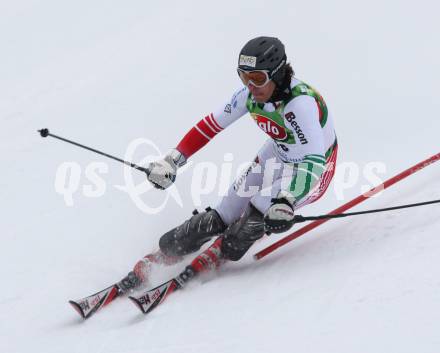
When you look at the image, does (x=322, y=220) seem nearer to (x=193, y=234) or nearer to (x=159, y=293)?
(x=193, y=234)

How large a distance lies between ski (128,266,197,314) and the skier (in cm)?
9

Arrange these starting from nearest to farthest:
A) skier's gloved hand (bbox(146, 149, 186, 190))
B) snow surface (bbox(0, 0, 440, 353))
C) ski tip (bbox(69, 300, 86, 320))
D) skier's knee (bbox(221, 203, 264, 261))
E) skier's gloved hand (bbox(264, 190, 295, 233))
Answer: snow surface (bbox(0, 0, 440, 353))
skier's gloved hand (bbox(264, 190, 295, 233))
ski tip (bbox(69, 300, 86, 320))
skier's knee (bbox(221, 203, 264, 261))
skier's gloved hand (bbox(146, 149, 186, 190))

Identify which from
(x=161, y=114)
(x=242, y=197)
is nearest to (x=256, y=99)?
(x=242, y=197)

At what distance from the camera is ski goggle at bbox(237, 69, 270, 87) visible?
4.21 metres

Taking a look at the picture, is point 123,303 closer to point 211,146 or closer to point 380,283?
point 380,283

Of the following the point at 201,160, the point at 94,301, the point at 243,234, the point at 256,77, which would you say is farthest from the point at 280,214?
the point at 201,160

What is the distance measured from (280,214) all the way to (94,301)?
5.60 ft

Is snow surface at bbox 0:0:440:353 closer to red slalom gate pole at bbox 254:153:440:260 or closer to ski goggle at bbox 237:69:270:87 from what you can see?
red slalom gate pole at bbox 254:153:440:260

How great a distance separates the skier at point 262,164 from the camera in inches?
167

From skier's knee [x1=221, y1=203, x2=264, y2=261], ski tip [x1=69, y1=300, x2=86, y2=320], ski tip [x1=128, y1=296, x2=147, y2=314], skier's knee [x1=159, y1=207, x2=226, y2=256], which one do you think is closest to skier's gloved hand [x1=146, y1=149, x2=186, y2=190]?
skier's knee [x1=159, y1=207, x2=226, y2=256]

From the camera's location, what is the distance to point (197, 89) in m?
8.88

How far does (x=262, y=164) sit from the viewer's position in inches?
200

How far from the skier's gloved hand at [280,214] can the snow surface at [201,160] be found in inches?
15.0

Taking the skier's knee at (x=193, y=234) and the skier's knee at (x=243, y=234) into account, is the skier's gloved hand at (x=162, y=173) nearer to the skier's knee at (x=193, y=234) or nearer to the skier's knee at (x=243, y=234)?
the skier's knee at (x=193, y=234)
